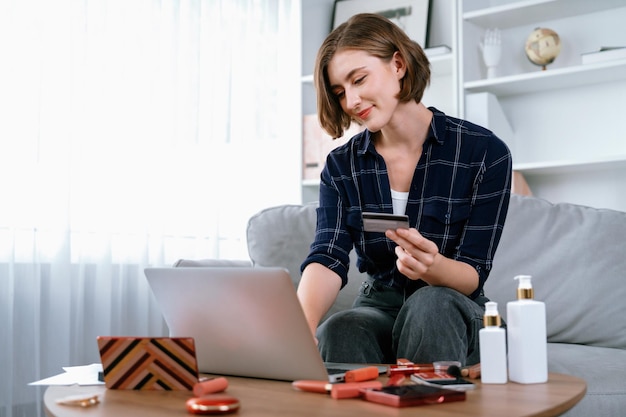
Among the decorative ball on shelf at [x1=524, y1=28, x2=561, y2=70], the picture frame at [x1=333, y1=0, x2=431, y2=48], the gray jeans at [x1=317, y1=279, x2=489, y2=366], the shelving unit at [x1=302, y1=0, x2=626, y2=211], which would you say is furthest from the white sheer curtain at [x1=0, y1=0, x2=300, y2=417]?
the gray jeans at [x1=317, y1=279, x2=489, y2=366]

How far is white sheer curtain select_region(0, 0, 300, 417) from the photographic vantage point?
237cm

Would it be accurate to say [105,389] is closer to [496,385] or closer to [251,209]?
[496,385]

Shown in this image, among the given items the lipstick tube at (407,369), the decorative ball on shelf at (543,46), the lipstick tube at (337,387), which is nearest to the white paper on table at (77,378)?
the lipstick tube at (337,387)

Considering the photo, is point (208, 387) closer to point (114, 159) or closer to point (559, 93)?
point (114, 159)

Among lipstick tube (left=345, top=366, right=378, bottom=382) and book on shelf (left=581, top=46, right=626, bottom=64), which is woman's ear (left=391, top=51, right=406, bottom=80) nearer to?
lipstick tube (left=345, top=366, right=378, bottom=382)

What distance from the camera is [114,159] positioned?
268 cm

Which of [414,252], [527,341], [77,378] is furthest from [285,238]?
[527,341]

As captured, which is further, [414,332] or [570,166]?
[570,166]

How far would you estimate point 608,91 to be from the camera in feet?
9.91

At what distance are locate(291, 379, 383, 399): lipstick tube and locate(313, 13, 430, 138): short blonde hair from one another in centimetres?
82

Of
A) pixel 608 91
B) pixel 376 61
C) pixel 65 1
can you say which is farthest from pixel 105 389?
pixel 608 91

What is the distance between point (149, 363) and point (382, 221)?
0.38 m

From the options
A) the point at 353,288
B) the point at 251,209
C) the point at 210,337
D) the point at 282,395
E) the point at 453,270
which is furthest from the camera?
the point at 251,209

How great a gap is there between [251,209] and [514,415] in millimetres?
2587
